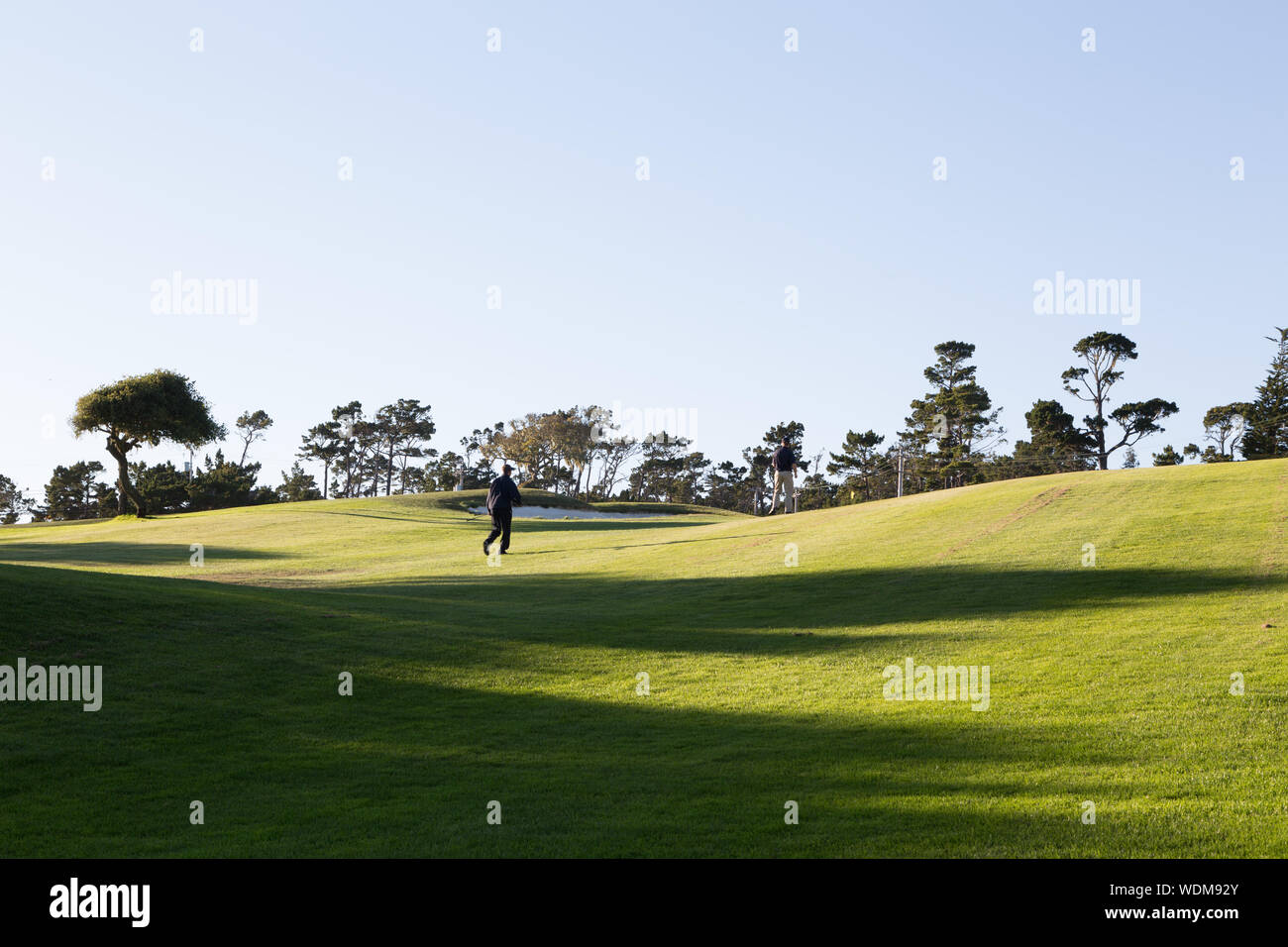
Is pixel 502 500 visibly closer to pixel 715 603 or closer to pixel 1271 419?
pixel 715 603

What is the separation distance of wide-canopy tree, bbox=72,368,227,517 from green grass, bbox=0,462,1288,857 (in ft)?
176

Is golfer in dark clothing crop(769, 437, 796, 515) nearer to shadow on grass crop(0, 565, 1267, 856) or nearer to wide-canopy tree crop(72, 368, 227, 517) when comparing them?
shadow on grass crop(0, 565, 1267, 856)

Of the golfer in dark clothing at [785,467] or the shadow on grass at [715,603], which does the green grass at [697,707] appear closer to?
the shadow on grass at [715,603]

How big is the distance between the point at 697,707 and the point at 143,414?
2812 inches

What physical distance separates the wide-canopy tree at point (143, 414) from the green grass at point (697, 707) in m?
53.5

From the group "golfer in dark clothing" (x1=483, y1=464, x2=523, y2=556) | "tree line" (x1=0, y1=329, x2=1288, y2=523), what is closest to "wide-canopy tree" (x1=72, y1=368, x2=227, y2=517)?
"tree line" (x1=0, y1=329, x2=1288, y2=523)

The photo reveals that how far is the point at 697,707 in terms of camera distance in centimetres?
1276

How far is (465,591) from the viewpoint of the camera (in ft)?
77.9

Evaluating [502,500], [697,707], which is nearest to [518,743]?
[697,707]

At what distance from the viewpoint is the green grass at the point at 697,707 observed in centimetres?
812

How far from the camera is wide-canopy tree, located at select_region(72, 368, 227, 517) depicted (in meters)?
71.2

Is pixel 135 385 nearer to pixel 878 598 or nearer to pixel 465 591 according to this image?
pixel 465 591
